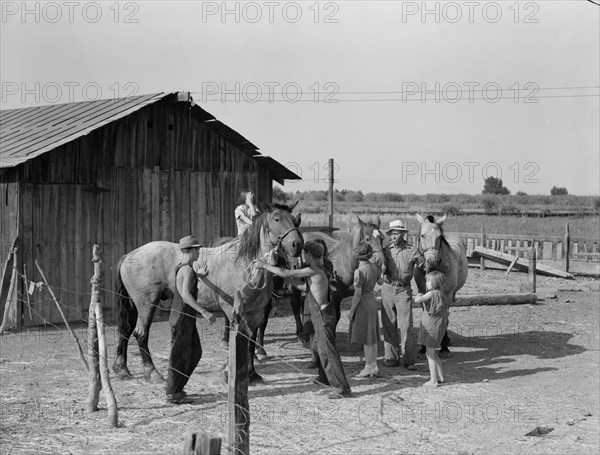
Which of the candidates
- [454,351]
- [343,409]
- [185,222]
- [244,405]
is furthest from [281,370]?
[185,222]

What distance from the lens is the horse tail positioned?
10.5 metres

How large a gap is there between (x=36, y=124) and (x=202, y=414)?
10.6 m

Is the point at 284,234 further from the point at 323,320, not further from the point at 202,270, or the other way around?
the point at 202,270

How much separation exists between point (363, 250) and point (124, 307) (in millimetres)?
3396

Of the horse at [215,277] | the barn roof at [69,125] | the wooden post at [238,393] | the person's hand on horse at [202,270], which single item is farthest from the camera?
the barn roof at [69,125]

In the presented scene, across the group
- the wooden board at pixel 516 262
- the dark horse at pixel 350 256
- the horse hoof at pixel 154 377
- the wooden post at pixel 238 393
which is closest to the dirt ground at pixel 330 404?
the horse hoof at pixel 154 377

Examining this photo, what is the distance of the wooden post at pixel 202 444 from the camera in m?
4.37

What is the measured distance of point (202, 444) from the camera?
4.39m

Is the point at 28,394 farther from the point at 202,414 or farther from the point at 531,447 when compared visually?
the point at 531,447

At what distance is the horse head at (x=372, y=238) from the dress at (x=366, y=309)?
0.16m

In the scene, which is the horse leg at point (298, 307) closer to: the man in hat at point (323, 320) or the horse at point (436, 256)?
the horse at point (436, 256)

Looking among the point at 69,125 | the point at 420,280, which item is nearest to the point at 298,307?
the point at 420,280

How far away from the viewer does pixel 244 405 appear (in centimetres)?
618

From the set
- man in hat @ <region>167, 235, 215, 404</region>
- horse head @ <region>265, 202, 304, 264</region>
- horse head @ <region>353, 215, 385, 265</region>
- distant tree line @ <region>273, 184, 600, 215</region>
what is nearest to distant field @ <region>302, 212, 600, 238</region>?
distant tree line @ <region>273, 184, 600, 215</region>
